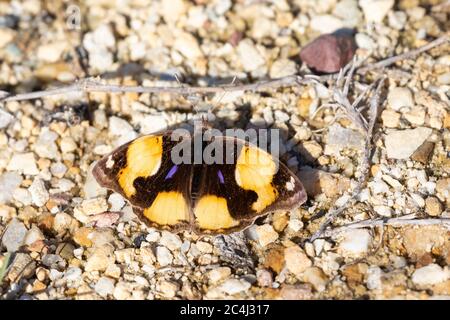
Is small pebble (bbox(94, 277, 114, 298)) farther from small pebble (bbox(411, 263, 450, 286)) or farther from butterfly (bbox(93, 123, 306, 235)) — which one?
small pebble (bbox(411, 263, 450, 286))

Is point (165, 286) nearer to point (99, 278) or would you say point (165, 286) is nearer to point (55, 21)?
point (99, 278)

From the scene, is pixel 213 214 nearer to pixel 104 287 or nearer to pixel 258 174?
pixel 258 174

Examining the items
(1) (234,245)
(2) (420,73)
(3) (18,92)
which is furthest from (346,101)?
(3) (18,92)

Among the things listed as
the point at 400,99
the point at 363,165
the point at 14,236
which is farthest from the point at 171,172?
the point at 400,99

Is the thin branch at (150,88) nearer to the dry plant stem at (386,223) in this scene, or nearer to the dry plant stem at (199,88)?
the dry plant stem at (199,88)

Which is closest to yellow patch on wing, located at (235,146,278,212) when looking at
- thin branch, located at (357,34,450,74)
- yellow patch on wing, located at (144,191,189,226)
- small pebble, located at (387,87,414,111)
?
yellow patch on wing, located at (144,191,189,226)

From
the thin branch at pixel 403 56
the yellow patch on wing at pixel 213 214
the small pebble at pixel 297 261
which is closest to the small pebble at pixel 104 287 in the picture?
the yellow patch on wing at pixel 213 214

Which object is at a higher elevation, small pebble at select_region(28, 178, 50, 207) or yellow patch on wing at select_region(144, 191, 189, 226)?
yellow patch on wing at select_region(144, 191, 189, 226)
